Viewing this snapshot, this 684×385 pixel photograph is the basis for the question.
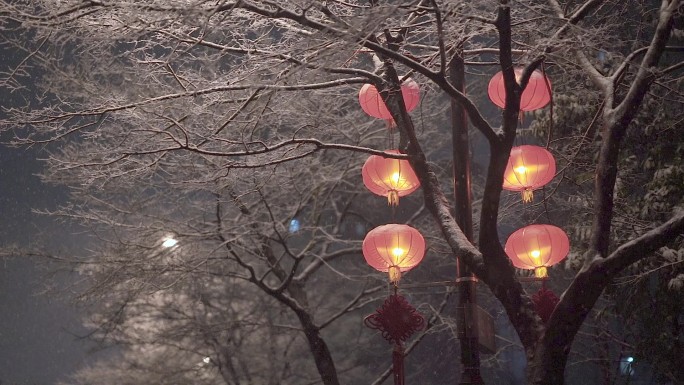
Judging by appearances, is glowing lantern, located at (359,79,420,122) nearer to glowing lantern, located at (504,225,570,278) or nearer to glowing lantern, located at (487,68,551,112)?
glowing lantern, located at (487,68,551,112)

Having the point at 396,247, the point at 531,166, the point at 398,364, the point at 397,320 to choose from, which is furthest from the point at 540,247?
the point at 398,364

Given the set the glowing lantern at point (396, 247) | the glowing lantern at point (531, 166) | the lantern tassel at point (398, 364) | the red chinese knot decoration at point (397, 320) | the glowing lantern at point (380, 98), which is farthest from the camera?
the glowing lantern at point (380, 98)

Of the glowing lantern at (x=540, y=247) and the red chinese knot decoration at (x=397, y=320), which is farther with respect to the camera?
the glowing lantern at (x=540, y=247)

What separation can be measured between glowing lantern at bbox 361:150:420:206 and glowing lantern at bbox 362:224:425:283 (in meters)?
0.30

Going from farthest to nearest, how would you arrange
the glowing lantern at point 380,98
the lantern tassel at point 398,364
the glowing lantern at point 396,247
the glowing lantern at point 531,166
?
the glowing lantern at point 380,98
the glowing lantern at point 396,247
the glowing lantern at point 531,166
the lantern tassel at point 398,364

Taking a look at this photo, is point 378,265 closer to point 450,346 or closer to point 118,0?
point 118,0

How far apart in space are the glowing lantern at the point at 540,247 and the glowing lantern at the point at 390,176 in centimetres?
122

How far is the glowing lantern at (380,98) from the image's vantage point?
22.3 ft

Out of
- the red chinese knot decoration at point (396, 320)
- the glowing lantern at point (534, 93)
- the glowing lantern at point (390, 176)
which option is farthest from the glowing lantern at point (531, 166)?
the red chinese knot decoration at point (396, 320)

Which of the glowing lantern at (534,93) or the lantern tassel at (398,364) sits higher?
the glowing lantern at (534,93)

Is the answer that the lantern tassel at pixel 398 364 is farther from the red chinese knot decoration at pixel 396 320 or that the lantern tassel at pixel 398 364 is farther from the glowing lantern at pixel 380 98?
the glowing lantern at pixel 380 98

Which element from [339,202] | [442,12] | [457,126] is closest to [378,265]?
[457,126]

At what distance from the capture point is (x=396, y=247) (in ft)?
21.7

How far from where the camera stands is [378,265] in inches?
265
